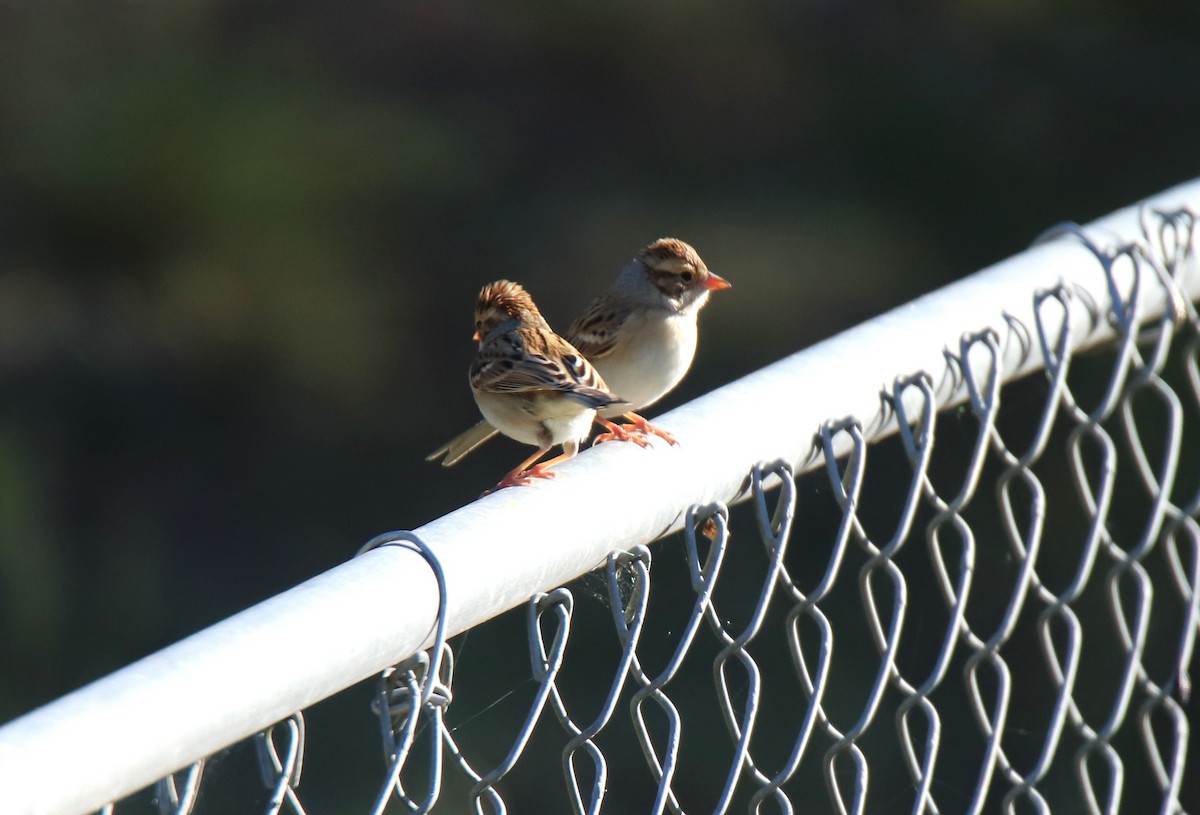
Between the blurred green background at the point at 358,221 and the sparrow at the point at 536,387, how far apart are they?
Result: 13.5ft

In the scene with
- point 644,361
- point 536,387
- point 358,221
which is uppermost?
point 358,221

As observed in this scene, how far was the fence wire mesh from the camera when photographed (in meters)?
1.32

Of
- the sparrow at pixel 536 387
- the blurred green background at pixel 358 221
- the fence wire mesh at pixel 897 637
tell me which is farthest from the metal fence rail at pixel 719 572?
the blurred green background at pixel 358 221

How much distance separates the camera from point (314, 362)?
7.25 m

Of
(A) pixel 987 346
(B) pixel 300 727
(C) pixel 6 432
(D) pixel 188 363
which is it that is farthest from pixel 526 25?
(B) pixel 300 727

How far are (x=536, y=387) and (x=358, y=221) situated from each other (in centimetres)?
508

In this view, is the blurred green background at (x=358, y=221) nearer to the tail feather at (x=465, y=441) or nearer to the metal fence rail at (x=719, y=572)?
the tail feather at (x=465, y=441)

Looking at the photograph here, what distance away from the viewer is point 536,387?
2566 millimetres

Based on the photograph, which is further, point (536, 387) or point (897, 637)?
point (536, 387)

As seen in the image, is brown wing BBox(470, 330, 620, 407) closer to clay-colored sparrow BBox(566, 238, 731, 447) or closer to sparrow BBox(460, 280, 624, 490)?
sparrow BBox(460, 280, 624, 490)

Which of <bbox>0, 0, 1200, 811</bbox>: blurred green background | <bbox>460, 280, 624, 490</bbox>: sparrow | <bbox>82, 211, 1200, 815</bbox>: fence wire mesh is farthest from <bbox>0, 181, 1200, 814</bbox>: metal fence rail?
<bbox>0, 0, 1200, 811</bbox>: blurred green background

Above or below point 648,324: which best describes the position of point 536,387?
below

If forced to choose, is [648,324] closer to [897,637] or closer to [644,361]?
[644,361]

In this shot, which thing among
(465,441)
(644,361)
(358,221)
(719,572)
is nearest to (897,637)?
(719,572)
